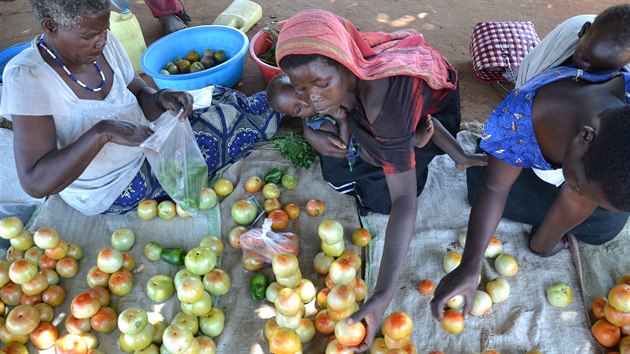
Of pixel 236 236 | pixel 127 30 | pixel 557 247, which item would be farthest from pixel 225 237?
pixel 127 30

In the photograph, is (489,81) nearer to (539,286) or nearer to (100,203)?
(539,286)

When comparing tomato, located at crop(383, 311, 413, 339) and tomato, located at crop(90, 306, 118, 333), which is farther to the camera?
tomato, located at crop(90, 306, 118, 333)

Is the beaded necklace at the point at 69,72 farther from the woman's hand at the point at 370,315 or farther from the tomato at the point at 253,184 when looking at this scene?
the woman's hand at the point at 370,315

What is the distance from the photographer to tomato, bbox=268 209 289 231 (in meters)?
2.65

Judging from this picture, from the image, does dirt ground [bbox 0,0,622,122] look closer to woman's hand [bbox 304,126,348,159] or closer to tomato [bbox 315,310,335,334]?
woman's hand [bbox 304,126,348,159]

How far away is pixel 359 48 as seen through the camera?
6.32 ft

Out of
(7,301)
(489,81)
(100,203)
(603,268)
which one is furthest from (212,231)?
(489,81)

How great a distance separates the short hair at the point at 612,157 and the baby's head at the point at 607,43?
679 mm

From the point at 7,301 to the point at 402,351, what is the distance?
1.97 meters

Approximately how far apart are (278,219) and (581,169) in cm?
162

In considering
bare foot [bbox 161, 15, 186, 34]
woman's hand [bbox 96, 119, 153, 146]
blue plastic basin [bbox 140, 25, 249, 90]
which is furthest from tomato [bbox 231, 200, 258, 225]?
bare foot [bbox 161, 15, 186, 34]

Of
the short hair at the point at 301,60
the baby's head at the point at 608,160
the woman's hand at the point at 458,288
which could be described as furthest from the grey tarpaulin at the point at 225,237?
the baby's head at the point at 608,160

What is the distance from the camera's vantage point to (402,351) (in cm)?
194

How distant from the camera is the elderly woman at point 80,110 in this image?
205 centimetres
